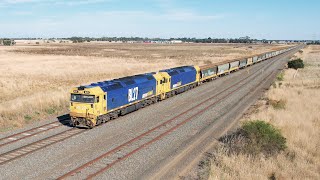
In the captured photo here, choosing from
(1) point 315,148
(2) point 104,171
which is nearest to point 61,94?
(2) point 104,171

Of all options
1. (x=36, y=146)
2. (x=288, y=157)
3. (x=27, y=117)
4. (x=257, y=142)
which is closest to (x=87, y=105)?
(x=36, y=146)

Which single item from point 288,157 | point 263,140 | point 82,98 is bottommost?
point 288,157

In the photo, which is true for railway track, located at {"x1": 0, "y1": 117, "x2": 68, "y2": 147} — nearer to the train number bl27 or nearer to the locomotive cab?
the locomotive cab

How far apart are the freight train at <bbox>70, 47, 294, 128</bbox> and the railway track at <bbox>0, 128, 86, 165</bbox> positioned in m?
1.37

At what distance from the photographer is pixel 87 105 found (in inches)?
919

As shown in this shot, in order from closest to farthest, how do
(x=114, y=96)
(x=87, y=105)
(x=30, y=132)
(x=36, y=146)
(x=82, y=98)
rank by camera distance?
1. (x=36, y=146)
2. (x=30, y=132)
3. (x=87, y=105)
4. (x=82, y=98)
5. (x=114, y=96)

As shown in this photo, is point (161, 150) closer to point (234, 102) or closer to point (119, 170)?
point (119, 170)

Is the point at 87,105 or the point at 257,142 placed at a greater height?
the point at 87,105

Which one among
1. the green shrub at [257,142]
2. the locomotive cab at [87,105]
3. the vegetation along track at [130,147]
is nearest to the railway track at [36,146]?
the locomotive cab at [87,105]

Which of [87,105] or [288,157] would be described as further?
[87,105]

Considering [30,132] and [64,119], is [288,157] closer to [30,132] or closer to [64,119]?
[30,132]

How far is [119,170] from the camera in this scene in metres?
16.1

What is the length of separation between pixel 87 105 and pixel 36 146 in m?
4.88

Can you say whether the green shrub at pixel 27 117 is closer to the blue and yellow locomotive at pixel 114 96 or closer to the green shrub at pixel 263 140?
the blue and yellow locomotive at pixel 114 96
